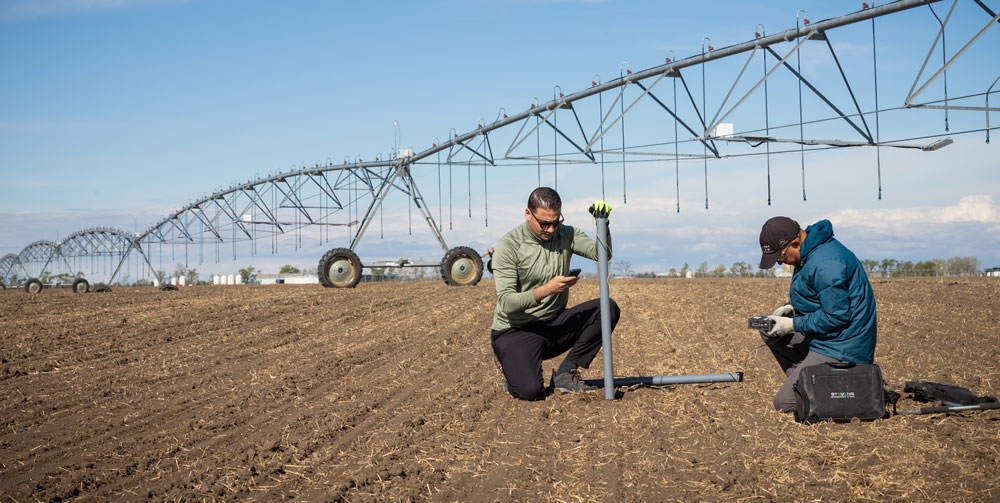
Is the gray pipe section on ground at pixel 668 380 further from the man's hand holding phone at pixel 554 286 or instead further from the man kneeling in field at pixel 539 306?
the man's hand holding phone at pixel 554 286

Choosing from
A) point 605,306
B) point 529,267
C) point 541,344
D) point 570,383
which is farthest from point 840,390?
point 529,267

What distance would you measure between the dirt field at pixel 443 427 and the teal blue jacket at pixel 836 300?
0.53 m

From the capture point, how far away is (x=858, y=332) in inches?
211

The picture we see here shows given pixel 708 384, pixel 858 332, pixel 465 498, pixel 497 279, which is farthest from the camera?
pixel 708 384

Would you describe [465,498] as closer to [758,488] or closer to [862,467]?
[758,488]

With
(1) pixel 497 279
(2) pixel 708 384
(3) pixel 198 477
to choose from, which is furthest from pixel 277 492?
(2) pixel 708 384

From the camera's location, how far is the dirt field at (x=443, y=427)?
4203mm

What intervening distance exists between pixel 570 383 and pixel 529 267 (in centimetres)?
109

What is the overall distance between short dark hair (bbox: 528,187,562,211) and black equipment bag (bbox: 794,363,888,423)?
85.4 inches

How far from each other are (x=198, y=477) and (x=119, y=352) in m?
7.23

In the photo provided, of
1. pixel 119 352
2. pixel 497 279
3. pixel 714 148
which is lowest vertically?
pixel 119 352

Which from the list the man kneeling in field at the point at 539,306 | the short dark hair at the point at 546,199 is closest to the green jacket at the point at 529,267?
the man kneeling in field at the point at 539,306

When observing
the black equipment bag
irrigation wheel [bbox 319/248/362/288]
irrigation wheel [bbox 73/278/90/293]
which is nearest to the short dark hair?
the black equipment bag

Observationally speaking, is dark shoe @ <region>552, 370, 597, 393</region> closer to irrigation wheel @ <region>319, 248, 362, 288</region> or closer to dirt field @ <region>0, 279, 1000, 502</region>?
dirt field @ <region>0, 279, 1000, 502</region>
